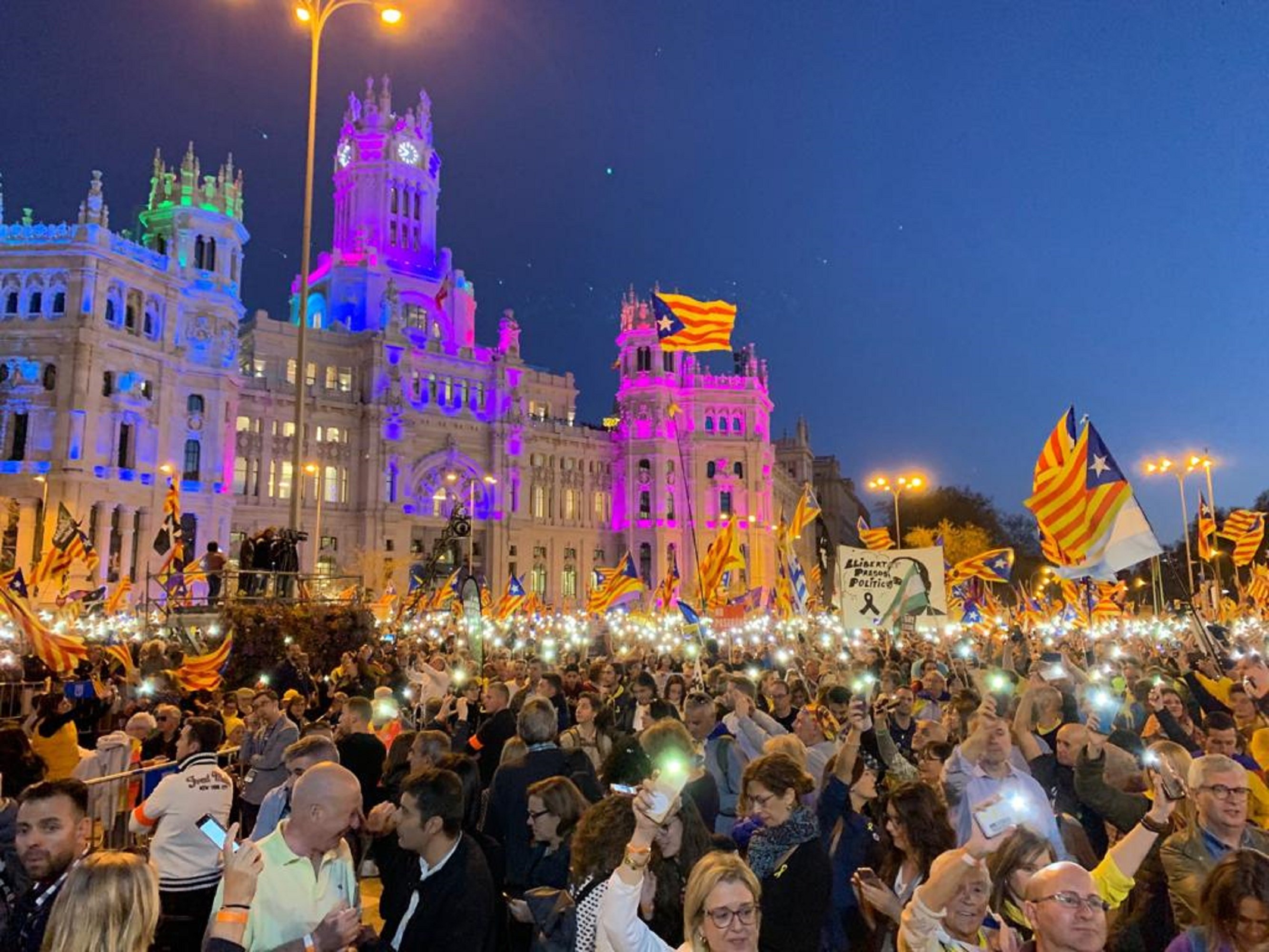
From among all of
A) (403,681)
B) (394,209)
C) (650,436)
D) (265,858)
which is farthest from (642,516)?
(265,858)

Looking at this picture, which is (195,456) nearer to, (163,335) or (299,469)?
(163,335)

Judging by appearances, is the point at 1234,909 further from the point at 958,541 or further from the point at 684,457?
the point at 958,541

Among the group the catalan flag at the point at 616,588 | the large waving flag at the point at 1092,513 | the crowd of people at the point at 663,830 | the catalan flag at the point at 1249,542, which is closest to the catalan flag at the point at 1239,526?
the catalan flag at the point at 1249,542

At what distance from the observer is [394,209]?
7462 cm

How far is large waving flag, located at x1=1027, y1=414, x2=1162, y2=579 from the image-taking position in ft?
37.1

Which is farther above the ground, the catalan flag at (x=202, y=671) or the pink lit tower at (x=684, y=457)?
the pink lit tower at (x=684, y=457)

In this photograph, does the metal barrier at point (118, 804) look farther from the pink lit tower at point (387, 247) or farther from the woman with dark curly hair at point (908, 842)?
the pink lit tower at point (387, 247)

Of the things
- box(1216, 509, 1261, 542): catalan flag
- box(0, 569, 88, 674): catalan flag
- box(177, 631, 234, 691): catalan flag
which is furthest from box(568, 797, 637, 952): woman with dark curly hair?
box(1216, 509, 1261, 542): catalan flag

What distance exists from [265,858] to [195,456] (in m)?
53.8

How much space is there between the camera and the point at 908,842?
4.28m

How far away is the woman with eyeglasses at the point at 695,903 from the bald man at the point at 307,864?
114 centimetres

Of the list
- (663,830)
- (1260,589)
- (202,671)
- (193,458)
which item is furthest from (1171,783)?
(193,458)

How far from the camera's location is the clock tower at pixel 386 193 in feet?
239

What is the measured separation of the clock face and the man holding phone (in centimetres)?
7730
